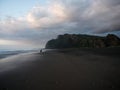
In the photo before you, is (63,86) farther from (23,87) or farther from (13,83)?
(13,83)

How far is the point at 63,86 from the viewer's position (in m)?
7.68

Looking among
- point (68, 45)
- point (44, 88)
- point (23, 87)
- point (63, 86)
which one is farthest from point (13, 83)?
point (68, 45)

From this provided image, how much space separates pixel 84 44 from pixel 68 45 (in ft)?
68.1

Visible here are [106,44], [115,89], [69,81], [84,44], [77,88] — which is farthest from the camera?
[84,44]

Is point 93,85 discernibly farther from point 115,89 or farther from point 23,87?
point 23,87

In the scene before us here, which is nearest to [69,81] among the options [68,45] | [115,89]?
[115,89]

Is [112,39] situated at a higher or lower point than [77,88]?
higher

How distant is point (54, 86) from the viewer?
7.74 meters

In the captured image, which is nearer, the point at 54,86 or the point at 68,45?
the point at 54,86

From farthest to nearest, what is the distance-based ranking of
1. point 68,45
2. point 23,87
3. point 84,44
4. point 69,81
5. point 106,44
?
1. point 68,45
2. point 84,44
3. point 106,44
4. point 69,81
5. point 23,87

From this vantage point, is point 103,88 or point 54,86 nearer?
point 103,88

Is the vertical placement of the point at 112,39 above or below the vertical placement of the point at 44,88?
above

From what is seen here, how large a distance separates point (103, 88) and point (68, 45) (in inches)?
5271

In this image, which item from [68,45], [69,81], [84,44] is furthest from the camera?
[68,45]
